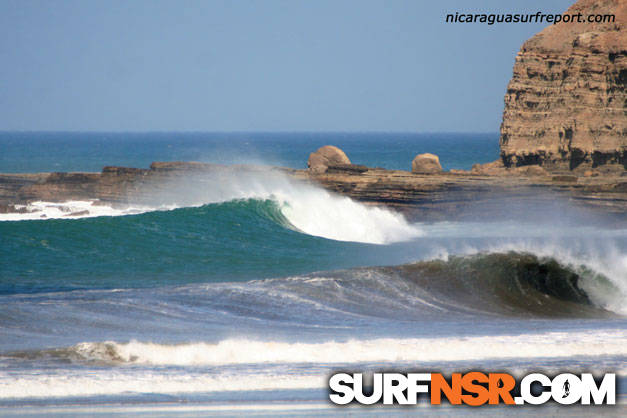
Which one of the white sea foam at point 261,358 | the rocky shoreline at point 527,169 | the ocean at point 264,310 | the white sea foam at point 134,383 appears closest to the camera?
the white sea foam at point 134,383

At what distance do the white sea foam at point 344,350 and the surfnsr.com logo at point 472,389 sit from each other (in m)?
0.78

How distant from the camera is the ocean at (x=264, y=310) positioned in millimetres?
7742

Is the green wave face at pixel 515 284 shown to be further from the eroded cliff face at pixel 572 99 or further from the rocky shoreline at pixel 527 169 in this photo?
the eroded cliff face at pixel 572 99

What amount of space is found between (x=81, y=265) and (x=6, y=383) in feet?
30.9

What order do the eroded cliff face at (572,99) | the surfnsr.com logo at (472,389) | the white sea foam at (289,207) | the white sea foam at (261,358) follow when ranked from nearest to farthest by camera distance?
the surfnsr.com logo at (472,389), the white sea foam at (261,358), the white sea foam at (289,207), the eroded cliff face at (572,99)

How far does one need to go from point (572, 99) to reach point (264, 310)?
27082 mm

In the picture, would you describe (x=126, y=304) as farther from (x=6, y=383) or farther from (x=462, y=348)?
(x=462, y=348)

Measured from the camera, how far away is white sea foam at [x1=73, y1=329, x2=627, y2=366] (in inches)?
343

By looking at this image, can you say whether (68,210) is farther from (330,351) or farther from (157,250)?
(330,351)

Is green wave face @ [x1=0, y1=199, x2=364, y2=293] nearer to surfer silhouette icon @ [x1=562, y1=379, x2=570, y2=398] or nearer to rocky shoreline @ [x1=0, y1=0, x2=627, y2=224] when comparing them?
rocky shoreline @ [x1=0, y1=0, x2=627, y2=224]

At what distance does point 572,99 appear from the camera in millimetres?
34969

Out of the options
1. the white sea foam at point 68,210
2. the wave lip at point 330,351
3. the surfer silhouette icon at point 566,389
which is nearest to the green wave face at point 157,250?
the white sea foam at point 68,210

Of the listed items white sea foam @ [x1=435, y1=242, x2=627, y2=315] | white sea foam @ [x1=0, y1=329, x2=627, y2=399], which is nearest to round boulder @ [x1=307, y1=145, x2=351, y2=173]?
white sea foam @ [x1=435, y1=242, x2=627, y2=315]

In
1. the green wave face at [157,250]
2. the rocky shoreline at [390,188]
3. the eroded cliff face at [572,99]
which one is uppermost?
the eroded cliff face at [572,99]
